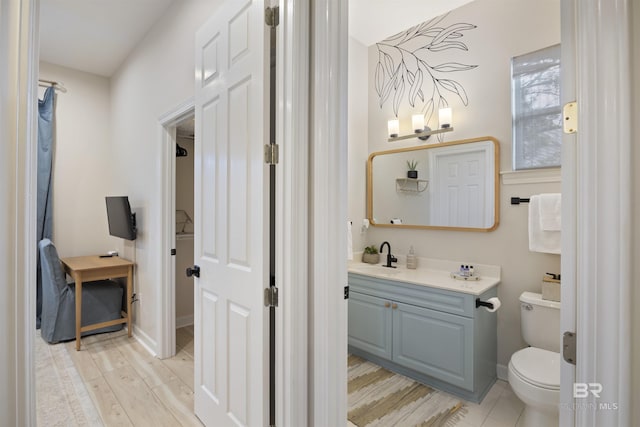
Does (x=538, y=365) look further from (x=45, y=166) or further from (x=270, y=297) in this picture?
(x=45, y=166)

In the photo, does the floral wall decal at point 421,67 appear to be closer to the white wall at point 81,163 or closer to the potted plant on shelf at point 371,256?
the potted plant on shelf at point 371,256

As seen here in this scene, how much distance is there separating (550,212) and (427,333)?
1.13 metres

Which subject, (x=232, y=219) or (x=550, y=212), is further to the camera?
(x=550, y=212)

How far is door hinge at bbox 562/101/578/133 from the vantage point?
0.74 m

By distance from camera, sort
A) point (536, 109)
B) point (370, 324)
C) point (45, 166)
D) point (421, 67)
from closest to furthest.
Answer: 1. point (536, 109)
2. point (370, 324)
3. point (421, 67)
4. point (45, 166)

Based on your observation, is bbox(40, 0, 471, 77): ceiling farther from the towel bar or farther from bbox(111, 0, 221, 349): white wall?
the towel bar

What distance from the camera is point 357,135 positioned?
10.1 feet

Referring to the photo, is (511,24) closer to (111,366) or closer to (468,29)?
(468,29)

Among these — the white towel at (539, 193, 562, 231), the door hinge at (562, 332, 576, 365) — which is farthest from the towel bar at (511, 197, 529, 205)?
the door hinge at (562, 332, 576, 365)

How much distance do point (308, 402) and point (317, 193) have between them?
2.94ft

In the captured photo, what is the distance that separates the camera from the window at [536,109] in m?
2.10

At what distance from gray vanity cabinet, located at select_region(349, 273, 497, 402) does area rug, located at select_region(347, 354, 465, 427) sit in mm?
92

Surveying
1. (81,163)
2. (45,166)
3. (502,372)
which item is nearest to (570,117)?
(502,372)

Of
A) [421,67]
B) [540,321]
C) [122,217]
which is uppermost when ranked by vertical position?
[421,67]
